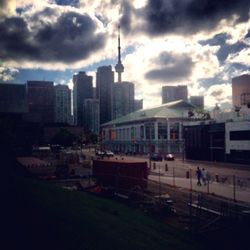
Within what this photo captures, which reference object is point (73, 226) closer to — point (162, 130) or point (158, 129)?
point (158, 129)

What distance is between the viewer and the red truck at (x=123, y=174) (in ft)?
95.5

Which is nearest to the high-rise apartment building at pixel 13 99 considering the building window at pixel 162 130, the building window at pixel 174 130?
the building window at pixel 162 130

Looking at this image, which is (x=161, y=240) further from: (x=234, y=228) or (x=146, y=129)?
(x=146, y=129)

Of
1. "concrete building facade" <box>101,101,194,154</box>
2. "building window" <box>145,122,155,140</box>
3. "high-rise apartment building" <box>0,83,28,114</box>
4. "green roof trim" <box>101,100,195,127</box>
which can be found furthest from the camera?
"green roof trim" <box>101,100,195,127</box>

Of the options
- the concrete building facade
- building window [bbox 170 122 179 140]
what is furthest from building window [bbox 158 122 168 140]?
building window [bbox 170 122 179 140]

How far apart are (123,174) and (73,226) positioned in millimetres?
14651

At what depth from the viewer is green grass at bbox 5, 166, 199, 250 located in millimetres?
13525

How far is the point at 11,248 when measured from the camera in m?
12.1

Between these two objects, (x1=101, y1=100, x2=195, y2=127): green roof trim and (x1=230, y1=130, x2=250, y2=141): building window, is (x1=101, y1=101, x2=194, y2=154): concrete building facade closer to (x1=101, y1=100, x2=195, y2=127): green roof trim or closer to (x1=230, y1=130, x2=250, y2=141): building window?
(x1=101, y1=100, x2=195, y2=127): green roof trim

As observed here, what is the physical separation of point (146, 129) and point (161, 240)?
321 ft

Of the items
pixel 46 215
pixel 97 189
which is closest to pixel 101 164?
pixel 97 189

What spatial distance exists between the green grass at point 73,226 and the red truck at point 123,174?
729cm

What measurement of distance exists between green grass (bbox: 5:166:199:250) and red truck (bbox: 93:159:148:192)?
7295mm

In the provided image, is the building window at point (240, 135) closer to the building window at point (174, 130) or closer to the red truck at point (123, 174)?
the red truck at point (123, 174)
